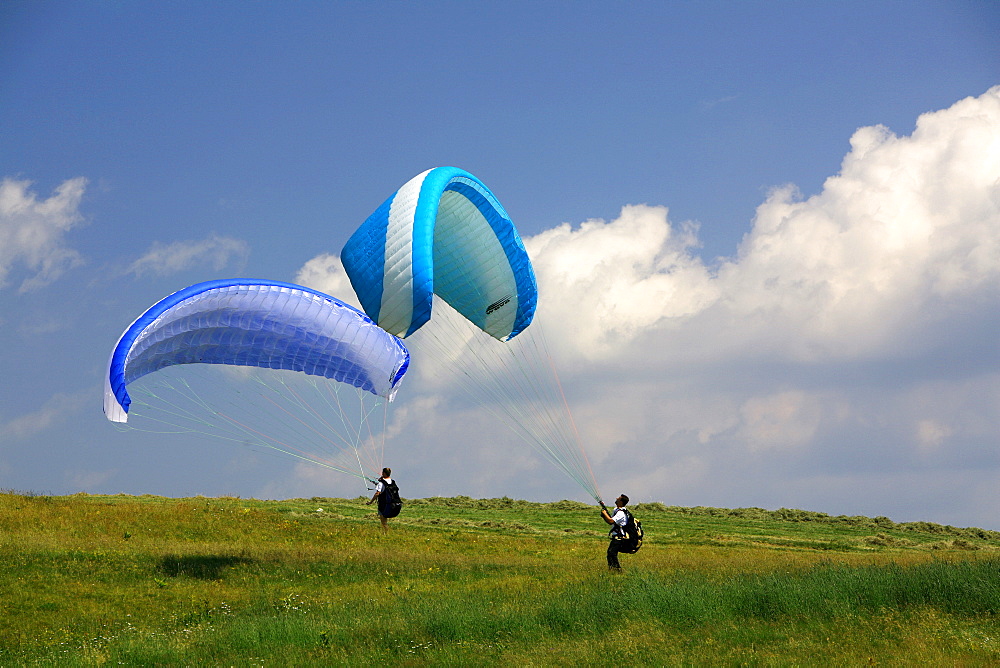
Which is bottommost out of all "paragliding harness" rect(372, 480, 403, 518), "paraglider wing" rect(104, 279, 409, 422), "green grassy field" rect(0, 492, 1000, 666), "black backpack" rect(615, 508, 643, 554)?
"green grassy field" rect(0, 492, 1000, 666)

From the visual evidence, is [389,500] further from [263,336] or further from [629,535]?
[629,535]

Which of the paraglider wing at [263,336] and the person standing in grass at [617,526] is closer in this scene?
the person standing in grass at [617,526]

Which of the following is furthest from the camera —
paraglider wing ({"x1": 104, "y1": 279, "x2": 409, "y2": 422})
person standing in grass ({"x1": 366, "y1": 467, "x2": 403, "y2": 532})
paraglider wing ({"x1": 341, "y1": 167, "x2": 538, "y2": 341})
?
person standing in grass ({"x1": 366, "y1": 467, "x2": 403, "y2": 532})

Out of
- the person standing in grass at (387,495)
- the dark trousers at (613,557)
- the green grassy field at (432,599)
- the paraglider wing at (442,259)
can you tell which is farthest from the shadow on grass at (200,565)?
the dark trousers at (613,557)

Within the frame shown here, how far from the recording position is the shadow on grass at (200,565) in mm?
17422

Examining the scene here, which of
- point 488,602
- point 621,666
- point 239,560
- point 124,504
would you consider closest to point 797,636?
point 621,666

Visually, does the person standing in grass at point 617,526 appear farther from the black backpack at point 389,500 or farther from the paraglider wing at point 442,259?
the black backpack at point 389,500

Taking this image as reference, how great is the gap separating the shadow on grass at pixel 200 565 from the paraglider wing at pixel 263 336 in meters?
3.51

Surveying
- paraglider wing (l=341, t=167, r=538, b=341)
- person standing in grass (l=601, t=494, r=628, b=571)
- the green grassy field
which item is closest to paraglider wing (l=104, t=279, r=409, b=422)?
paraglider wing (l=341, t=167, r=538, b=341)

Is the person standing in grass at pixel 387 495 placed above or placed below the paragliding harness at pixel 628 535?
above

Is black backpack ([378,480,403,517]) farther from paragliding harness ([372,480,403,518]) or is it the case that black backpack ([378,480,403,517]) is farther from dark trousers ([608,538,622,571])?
dark trousers ([608,538,622,571])

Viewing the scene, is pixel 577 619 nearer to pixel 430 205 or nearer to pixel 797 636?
pixel 797 636

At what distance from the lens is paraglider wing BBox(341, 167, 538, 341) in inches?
642

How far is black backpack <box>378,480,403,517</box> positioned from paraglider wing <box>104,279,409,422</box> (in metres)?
2.29
